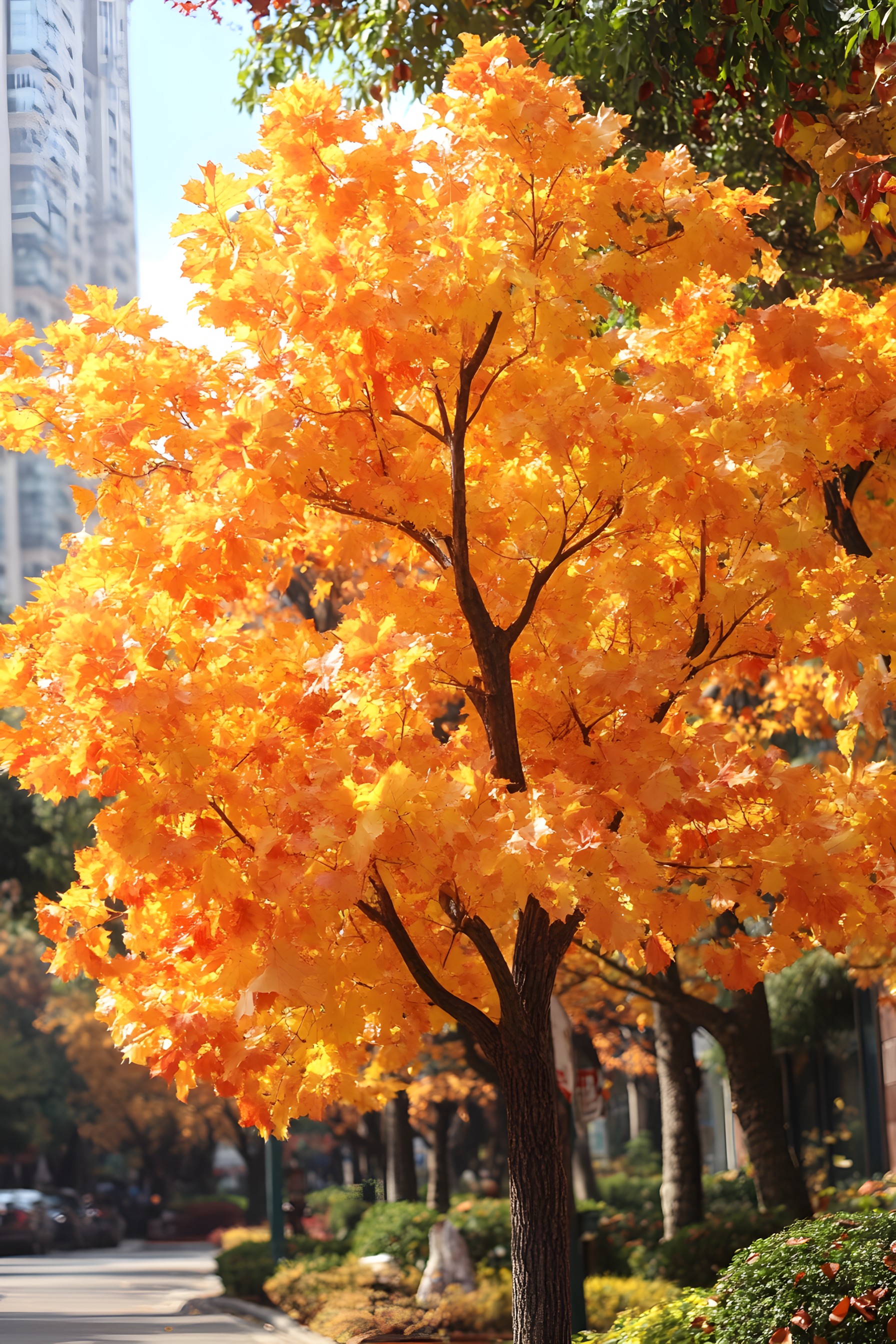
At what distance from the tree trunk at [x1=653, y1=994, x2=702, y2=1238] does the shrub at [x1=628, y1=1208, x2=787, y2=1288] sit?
2.62 ft

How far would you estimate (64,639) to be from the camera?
5062mm

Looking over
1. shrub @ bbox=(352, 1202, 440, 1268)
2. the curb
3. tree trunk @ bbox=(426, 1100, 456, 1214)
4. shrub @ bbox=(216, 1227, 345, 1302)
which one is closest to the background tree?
tree trunk @ bbox=(426, 1100, 456, 1214)

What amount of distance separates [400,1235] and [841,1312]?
14.0 meters

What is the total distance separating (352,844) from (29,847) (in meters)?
20.1

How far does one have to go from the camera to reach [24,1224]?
117ft

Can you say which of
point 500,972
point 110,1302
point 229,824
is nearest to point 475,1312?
point 110,1302

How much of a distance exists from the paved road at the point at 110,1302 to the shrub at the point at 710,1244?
15.1ft

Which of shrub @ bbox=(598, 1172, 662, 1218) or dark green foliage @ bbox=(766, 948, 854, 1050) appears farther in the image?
shrub @ bbox=(598, 1172, 662, 1218)

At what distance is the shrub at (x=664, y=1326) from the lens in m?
7.21

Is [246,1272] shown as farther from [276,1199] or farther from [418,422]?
[418,422]

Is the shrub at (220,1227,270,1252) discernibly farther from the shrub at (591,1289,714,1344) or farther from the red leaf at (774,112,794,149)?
the red leaf at (774,112,794,149)

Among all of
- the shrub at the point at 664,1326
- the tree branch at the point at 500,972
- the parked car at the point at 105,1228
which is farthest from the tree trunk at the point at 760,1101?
the parked car at the point at 105,1228

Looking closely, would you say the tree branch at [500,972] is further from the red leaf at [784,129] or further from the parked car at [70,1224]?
the parked car at [70,1224]

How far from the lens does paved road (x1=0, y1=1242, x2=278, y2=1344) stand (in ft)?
51.8
